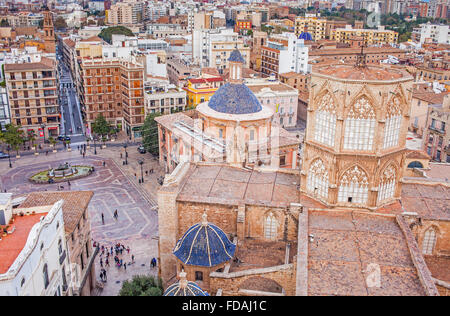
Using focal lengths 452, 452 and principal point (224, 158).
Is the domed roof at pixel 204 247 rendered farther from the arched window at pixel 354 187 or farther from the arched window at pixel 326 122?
the arched window at pixel 326 122

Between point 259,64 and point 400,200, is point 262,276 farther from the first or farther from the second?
point 259,64

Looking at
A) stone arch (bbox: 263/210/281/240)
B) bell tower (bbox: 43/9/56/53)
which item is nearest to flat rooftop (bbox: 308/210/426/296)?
stone arch (bbox: 263/210/281/240)

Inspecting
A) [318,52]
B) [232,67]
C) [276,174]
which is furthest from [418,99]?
[318,52]

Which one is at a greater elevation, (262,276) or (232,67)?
(232,67)

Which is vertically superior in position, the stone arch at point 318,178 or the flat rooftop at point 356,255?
the stone arch at point 318,178

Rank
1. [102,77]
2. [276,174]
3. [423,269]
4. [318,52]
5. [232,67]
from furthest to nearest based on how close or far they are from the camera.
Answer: [318,52] < [102,77] < [232,67] < [276,174] < [423,269]

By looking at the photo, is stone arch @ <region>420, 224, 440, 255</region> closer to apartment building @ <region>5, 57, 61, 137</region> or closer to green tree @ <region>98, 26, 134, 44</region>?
apartment building @ <region>5, 57, 61, 137</region>

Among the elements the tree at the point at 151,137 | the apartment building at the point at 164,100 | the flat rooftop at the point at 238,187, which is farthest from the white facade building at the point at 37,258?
the apartment building at the point at 164,100
